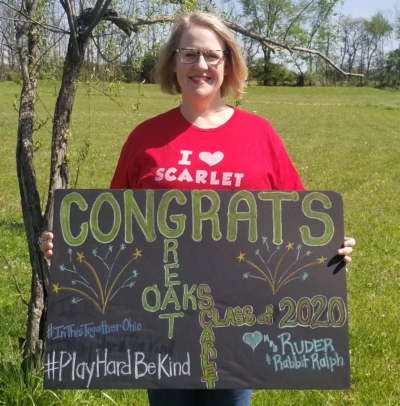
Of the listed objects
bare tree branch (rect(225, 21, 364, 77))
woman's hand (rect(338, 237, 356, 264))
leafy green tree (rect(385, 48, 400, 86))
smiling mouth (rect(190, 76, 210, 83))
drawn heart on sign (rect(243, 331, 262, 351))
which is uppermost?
leafy green tree (rect(385, 48, 400, 86))

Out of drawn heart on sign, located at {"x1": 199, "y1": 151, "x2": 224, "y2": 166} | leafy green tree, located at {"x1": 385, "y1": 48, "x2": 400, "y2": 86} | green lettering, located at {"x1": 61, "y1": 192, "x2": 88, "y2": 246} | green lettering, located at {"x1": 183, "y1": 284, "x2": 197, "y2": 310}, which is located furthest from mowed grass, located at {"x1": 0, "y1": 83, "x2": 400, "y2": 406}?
leafy green tree, located at {"x1": 385, "y1": 48, "x2": 400, "y2": 86}

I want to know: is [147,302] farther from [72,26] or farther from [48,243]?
[72,26]

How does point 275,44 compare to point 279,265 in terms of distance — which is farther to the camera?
point 275,44

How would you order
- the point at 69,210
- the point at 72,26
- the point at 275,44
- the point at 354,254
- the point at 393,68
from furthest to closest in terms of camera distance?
the point at 393,68, the point at 354,254, the point at 275,44, the point at 72,26, the point at 69,210

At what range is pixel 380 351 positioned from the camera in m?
4.50

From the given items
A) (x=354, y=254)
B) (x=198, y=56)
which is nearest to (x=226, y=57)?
(x=198, y=56)

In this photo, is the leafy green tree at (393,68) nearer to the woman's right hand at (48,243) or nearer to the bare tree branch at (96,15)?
the bare tree branch at (96,15)

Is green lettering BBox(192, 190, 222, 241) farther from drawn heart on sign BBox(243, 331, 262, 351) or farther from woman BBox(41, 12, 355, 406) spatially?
drawn heart on sign BBox(243, 331, 262, 351)

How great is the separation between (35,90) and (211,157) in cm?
152

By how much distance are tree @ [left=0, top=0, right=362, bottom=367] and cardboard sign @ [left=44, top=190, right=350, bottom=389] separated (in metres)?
1.12

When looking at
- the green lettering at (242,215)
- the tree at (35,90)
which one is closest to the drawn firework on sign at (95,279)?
the green lettering at (242,215)

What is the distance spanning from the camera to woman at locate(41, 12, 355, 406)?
247 cm

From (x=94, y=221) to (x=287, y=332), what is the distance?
0.92m

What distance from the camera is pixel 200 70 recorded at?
2.54 metres
